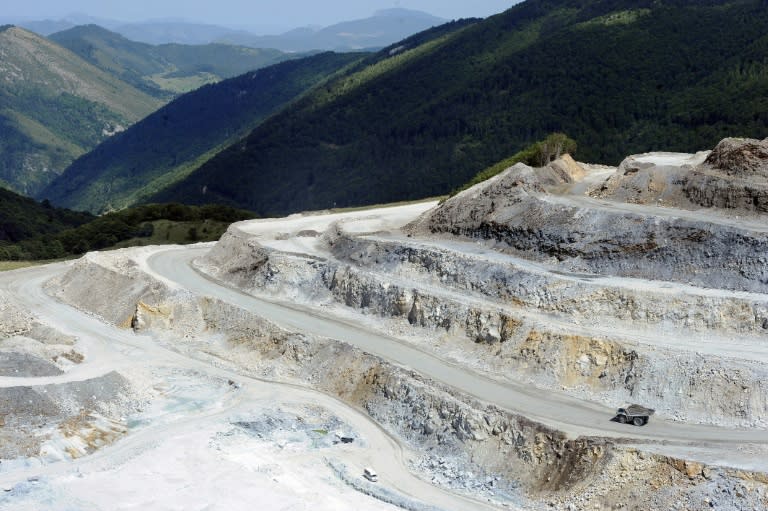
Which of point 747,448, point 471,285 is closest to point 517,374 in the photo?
point 471,285

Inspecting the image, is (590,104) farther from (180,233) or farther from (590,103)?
(180,233)

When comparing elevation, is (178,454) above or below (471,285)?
below

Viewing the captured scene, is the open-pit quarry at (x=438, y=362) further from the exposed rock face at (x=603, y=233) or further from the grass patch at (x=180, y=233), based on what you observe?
the grass patch at (x=180, y=233)

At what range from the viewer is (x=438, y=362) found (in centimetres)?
4619

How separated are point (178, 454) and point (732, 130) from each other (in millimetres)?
104410

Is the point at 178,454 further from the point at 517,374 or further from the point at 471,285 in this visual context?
the point at 471,285

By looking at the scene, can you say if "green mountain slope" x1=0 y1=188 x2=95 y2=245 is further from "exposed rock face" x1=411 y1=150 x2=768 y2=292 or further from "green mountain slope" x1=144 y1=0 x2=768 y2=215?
"exposed rock face" x1=411 y1=150 x2=768 y2=292

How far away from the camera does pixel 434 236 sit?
60.0 meters

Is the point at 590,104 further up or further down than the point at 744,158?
further up

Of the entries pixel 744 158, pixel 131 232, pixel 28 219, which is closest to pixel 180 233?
pixel 131 232

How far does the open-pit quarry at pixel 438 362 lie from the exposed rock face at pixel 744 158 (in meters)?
0.13

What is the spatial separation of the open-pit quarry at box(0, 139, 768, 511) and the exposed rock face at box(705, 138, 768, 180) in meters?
0.13

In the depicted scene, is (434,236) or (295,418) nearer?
(295,418)

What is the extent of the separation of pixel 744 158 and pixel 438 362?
82.0 ft
